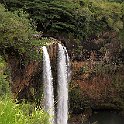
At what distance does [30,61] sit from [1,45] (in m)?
1.59

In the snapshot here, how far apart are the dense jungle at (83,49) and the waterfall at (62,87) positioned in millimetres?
235

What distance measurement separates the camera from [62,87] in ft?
57.1

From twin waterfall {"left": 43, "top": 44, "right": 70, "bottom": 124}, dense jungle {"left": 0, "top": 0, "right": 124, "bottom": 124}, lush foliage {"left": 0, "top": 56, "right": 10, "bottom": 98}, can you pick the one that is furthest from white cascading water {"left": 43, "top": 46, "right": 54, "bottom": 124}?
lush foliage {"left": 0, "top": 56, "right": 10, "bottom": 98}

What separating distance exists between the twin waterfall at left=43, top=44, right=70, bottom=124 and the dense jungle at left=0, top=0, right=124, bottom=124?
0.21 metres

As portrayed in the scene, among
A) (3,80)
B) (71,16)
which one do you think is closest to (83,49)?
(71,16)

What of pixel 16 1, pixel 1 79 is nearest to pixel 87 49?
pixel 16 1

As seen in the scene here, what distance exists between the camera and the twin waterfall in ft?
52.4

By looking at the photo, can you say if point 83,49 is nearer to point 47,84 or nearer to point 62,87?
point 62,87

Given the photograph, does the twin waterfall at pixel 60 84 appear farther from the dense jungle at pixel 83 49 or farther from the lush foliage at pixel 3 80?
the lush foliage at pixel 3 80

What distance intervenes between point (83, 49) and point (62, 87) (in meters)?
2.50

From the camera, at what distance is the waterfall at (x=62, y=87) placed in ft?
55.7

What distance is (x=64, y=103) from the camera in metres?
18.1

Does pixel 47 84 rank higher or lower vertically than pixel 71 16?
lower

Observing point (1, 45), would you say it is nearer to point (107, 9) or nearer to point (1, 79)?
point (1, 79)
